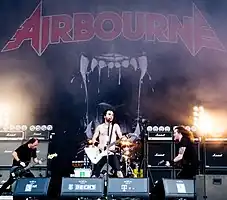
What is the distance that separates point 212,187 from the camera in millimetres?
5555

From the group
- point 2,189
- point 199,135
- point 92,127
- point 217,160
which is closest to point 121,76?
point 92,127

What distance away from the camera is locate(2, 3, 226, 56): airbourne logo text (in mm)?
7348

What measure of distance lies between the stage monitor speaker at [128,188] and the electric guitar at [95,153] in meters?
2.10

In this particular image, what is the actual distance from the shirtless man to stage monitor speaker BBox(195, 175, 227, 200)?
1.61 m

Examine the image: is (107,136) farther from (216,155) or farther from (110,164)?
(216,155)

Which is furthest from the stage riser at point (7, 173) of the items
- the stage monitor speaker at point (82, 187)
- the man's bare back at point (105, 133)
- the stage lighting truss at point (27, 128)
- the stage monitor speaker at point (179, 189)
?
the stage monitor speaker at point (179, 189)

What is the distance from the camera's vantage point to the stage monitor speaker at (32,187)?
4.80 meters

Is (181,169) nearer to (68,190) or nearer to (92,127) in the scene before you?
(92,127)

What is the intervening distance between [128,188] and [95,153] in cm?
225

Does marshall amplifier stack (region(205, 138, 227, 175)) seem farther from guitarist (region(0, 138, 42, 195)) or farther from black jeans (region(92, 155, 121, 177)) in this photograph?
guitarist (region(0, 138, 42, 195))

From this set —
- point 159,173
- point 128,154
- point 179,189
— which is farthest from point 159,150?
point 179,189

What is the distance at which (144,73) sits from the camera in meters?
Answer: 7.27

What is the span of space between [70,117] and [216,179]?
2690 millimetres

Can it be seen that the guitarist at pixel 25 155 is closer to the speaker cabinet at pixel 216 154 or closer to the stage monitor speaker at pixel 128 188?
the stage monitor speaker at pixel 128 188
